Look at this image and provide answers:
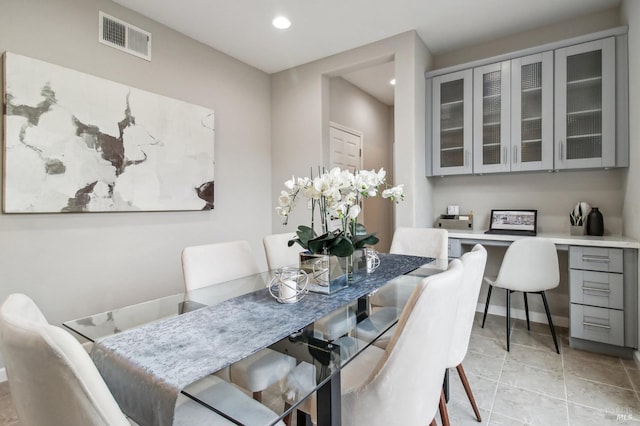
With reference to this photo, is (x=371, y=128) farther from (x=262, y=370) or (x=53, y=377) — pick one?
(x=53, y=377)

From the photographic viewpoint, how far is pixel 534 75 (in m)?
2.91

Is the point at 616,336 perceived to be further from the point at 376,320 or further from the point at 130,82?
the point at 130,82

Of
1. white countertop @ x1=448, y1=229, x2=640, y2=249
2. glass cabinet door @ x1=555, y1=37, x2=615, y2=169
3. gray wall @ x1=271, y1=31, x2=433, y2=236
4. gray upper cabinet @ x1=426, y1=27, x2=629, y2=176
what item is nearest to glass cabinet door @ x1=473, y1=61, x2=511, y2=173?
gray upper cabinet @ x1=426, y1=27, x2=629, y2=176

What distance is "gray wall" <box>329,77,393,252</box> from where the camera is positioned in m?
4.34

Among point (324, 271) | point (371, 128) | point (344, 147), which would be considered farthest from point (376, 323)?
point (371, 128)

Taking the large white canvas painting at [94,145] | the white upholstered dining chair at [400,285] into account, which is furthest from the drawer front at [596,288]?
the large white canvas painting at [94,145]

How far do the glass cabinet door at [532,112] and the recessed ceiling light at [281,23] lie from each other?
206 centimetres

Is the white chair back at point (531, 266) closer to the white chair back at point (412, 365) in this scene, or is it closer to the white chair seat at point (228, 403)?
the white chair back at point (412, 365)

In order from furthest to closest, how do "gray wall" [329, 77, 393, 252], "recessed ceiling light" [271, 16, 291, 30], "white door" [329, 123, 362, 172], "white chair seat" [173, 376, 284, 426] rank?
"gray wall" [329, 77, 393, 252]
"white door" [329, 123, 362, 172]
"recessed ceiling light" [271, 16, 291, 30]
"white chair seat" [173, 376, 284, 426]

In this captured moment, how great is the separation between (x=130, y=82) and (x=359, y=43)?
2.15 meters

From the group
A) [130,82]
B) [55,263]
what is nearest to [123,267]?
[55,263]

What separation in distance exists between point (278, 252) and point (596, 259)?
7.64 ft

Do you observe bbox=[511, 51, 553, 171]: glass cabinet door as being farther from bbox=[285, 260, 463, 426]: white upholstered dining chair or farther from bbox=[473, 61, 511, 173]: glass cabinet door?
bbox=[285, 260, 463, 426]: white upholstered dining chair

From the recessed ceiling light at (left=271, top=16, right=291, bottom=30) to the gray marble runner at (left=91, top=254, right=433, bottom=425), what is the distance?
250cm
